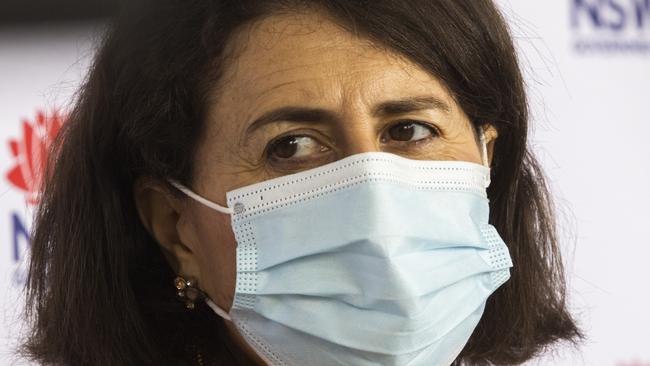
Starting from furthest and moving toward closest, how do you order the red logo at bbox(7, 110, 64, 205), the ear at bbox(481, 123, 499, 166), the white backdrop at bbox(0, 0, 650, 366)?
the white backdrop at bbox(0, 0, 650, 366), the red logo at bbox(7, 110, 64, 205), the ear at bbox(481, 123, 499, 166)

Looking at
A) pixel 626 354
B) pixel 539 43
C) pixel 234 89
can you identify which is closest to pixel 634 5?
pixel 539 43

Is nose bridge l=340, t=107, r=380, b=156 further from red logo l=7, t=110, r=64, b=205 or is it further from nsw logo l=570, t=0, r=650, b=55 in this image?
nsw logo l=570, t=0, r=650, b=55

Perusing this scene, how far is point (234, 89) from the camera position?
1539 millimetres

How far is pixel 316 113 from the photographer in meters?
1.49

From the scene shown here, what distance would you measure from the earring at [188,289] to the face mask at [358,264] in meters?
0.11

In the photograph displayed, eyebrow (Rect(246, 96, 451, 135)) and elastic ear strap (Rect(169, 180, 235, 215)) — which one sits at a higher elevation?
eyebrow (Rect(246, 96, 451, 135))

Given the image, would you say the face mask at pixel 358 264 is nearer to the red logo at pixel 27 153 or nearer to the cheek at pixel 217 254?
the cheek at pixel 217 254

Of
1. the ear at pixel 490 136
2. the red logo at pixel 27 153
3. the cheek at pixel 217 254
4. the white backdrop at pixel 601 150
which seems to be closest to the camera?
the cheek at pixel 217 254

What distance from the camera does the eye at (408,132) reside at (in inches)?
60.6

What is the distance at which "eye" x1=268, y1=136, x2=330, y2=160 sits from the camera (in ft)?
4.98

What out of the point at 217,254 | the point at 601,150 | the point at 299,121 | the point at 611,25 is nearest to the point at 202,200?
the point at 217,254

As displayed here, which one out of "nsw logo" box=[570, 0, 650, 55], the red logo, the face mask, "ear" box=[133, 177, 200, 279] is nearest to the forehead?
the face mask

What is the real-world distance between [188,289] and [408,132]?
43cm

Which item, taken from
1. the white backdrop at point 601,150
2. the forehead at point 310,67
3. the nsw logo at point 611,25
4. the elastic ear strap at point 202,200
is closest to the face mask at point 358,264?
the elastic ear strap at point 202,200
